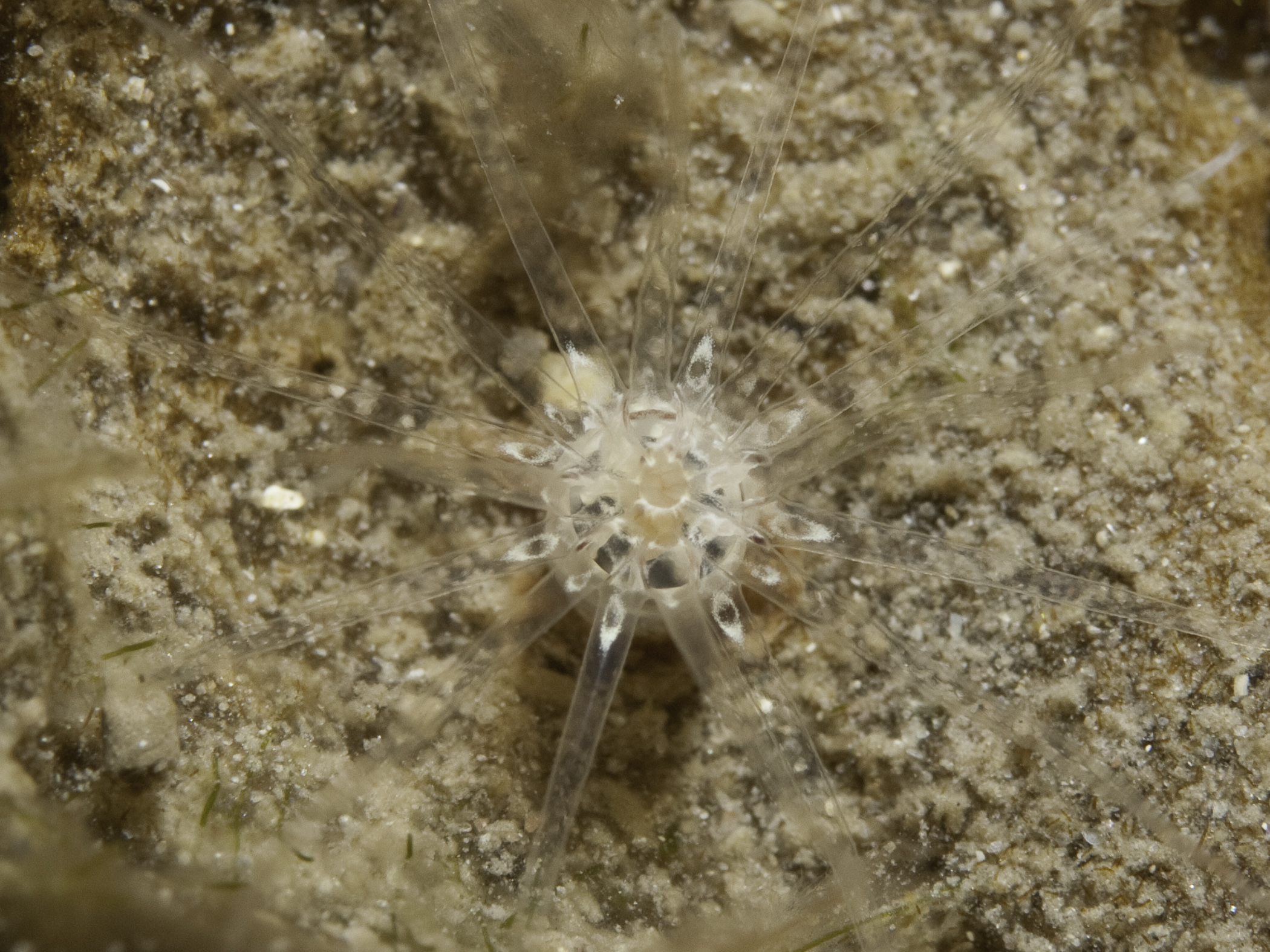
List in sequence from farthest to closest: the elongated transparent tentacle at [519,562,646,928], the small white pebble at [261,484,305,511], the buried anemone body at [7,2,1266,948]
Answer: the small white pebble at [261,484,305,511] → the buried anemone body at [7,2,1266,948] → the elongated transparent tentacle at [519,562,646,928]

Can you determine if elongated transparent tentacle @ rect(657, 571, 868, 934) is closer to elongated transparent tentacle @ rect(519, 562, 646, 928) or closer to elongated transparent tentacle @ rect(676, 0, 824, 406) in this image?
elongated transparent tentacle @ rect(519, 562, 646, 928)

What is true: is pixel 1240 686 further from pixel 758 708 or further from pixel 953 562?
pixel 758 708

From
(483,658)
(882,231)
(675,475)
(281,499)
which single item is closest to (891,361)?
(882,231)

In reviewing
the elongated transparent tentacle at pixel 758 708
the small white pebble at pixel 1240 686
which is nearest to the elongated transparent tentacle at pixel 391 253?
the elongated transparent tentacle at pixel 758 708

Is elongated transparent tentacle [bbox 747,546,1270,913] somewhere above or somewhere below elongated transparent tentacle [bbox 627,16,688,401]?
below

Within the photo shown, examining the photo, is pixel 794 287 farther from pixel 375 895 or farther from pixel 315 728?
pixel 375 895

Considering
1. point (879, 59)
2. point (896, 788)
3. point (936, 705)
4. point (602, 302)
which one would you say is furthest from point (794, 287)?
point (896, 788)

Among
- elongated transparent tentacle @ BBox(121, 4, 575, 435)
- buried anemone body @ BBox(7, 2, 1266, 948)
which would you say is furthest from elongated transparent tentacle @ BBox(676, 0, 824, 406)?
elongated transparent tentacle @ BBox(121, 4, 575, 435)
